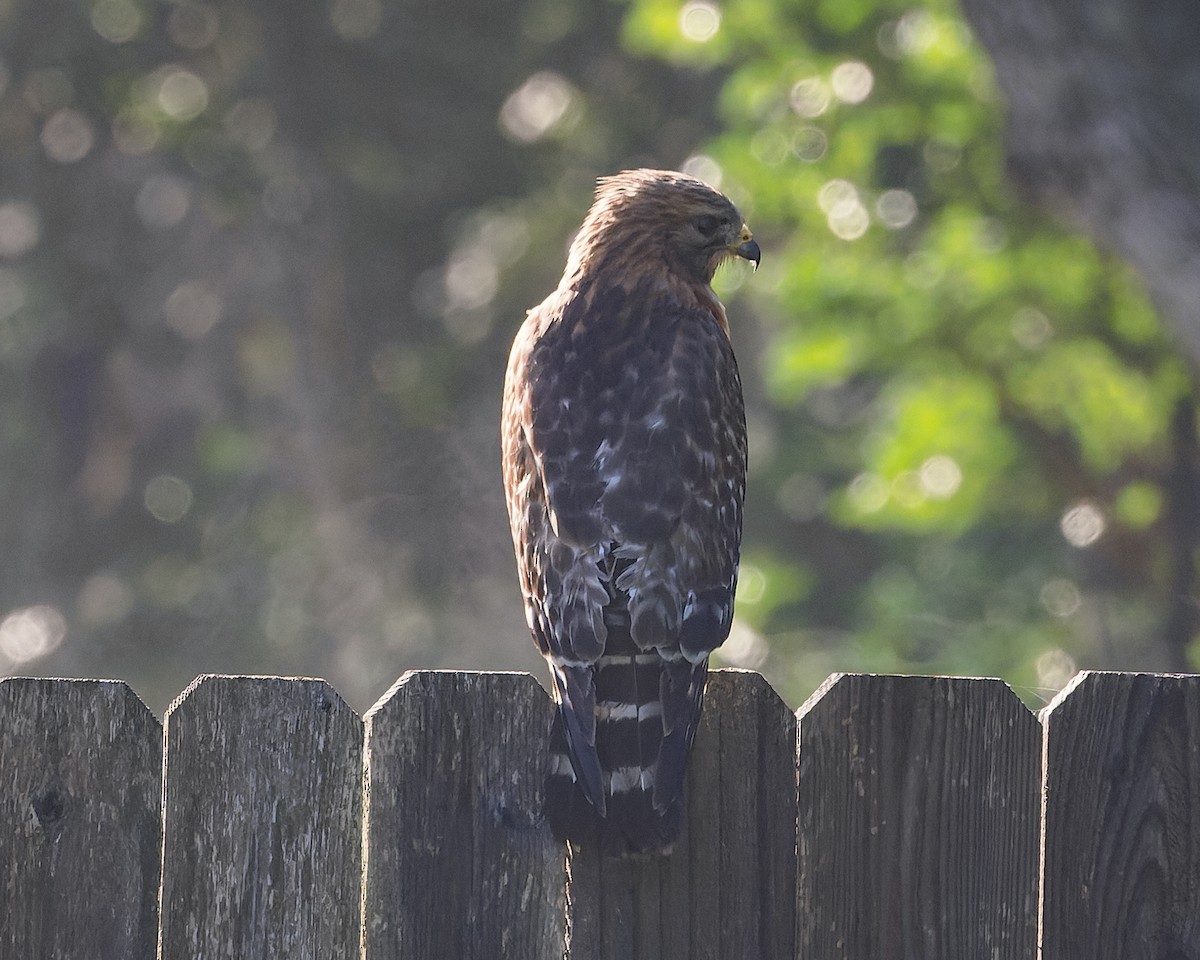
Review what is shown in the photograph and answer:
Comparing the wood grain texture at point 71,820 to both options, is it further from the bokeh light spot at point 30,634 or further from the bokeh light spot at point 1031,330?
the bokeh light spot at point 30,634

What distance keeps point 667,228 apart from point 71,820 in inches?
83.2

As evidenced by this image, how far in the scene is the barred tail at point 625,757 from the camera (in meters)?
2.64


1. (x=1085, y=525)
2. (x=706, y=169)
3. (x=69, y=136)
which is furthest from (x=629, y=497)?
(x=69, y=136)

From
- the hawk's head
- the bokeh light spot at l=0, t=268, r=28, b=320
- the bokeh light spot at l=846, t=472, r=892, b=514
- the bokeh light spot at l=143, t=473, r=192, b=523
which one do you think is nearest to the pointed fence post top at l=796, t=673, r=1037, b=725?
the hawk's head

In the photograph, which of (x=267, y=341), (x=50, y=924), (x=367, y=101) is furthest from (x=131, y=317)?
(x=50, y=924)

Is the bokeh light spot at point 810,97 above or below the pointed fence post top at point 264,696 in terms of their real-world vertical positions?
above

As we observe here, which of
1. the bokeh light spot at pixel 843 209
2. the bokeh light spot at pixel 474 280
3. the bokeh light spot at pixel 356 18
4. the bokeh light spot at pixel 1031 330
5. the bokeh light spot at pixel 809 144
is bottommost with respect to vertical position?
the bokeh light spot at pixel 1031 330

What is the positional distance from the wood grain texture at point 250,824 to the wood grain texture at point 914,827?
734 mm

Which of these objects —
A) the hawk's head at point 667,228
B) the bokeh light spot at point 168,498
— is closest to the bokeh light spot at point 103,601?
the bokeh light spot at point 168,498

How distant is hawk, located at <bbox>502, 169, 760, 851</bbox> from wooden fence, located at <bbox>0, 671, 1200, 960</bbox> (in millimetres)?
80

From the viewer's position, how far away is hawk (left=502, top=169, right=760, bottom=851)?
2697mm

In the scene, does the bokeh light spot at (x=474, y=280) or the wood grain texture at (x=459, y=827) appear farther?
the bokeh light spot at (x=474, y=280)

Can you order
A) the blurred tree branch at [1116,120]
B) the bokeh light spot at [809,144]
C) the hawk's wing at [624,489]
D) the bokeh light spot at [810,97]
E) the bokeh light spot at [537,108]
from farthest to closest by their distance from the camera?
the bokeh light spot at [537,108] < the bokeh light spot at [809,144] < the bokeh light spot at [810,97] < the blurred tree branch at [1116,120] < the hawk's wing at [624,489]

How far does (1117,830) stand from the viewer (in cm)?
272
